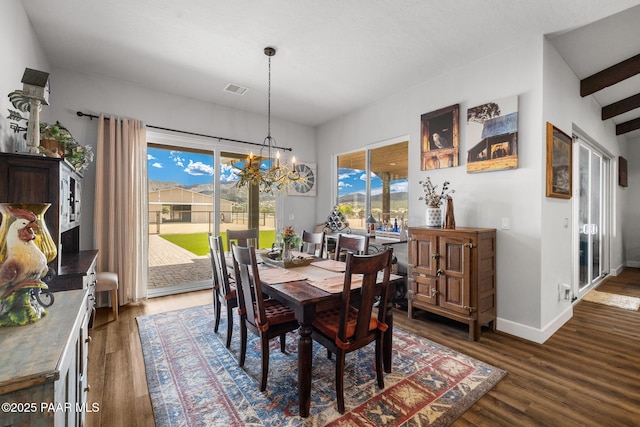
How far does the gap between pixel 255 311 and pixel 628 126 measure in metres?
7.35

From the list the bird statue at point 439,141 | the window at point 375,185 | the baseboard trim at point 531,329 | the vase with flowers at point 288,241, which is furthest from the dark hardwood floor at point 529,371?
the bird statue at point 439,141

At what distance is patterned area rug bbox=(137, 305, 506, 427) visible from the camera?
70.3 inches

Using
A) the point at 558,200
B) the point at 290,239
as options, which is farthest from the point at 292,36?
the point at 558,200

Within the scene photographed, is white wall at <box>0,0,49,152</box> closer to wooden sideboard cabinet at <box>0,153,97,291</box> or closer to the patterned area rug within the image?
wooden sideboard cabinet at <box>0,153,97,291</box>

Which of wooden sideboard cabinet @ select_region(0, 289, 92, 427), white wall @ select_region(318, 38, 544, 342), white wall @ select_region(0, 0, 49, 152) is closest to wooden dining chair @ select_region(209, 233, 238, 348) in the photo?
wooden sideboard cabinet @ select_region(0, 289, 92, 427)

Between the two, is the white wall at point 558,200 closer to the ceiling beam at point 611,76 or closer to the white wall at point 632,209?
the ceiling beam at point 611,76

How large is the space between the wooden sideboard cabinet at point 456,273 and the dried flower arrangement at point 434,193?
0.39 meters

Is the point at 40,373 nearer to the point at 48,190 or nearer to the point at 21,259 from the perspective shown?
the point at 21,259

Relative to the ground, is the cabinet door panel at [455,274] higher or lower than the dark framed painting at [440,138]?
lower

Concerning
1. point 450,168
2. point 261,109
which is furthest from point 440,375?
point 261,109

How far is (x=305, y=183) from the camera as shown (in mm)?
5637

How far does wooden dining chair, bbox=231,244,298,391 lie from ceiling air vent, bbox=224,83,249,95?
2.78 metres

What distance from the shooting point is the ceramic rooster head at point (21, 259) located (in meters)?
1.12

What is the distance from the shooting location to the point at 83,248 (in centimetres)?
365
